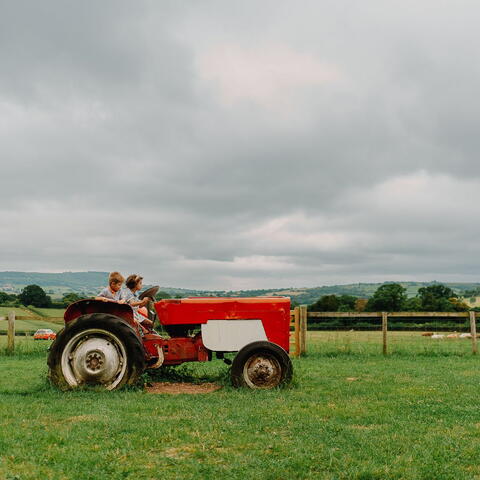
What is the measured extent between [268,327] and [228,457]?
13.0ft

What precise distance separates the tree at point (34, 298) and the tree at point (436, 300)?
40356 mm

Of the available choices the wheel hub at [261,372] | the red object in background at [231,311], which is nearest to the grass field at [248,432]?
the wheel hub at [261,372]

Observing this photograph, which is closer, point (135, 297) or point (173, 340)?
point (173, 340)

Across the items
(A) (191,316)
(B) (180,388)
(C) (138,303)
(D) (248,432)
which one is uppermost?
(C) (138,303)

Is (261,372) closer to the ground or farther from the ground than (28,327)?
farther from the ground

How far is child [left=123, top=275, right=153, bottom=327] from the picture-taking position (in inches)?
329

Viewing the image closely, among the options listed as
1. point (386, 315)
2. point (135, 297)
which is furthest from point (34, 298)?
point (135, 297)

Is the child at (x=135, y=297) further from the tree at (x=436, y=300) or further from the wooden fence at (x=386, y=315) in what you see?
the tree at (x=436, y=300)

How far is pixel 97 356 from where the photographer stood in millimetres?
7613

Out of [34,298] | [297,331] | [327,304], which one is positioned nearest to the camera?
[297,331]

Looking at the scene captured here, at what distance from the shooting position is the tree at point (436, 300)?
181 ft

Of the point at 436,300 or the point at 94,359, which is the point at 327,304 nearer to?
the point at 436,300

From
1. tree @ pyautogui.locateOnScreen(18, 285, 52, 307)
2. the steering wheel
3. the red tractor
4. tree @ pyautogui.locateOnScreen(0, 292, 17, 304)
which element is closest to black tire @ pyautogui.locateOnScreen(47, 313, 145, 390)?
the red tractor

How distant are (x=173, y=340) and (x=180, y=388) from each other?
0.73m
